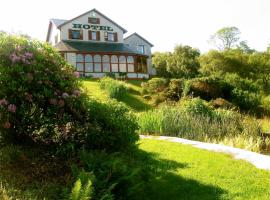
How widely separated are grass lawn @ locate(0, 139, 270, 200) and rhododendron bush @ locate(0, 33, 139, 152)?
2.57 ft

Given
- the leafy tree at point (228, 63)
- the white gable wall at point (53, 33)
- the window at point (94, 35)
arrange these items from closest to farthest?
1. the window at point (94, 35)
2. the white gable wall at point (53, 33)
3. the leafy tree at point (228, 63)

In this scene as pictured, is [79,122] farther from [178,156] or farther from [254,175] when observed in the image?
[254,175]

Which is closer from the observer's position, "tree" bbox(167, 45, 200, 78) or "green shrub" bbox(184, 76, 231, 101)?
"green shrub" bbox(184, 76, 231, 101)

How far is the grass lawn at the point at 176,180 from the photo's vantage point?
24.5 feet

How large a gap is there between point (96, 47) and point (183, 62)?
532 inches

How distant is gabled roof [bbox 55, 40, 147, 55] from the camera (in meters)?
45.4

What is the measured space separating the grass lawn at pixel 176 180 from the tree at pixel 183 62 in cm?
4288

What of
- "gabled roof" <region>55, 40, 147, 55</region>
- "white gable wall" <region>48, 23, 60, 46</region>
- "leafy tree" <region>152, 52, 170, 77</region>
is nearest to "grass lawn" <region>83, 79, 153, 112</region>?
"gabled roof" <region>55, 40, 147, 55</region>

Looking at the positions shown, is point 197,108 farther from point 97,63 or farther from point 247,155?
point 97,63

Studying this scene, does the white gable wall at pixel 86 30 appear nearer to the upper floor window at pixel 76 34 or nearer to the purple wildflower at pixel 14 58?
the upper floor window at pixel 76 34

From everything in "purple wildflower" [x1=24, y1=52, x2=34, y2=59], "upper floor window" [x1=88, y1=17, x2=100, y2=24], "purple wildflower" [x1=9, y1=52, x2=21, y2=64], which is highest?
"upper floor window" [x1=88, y1=17, x2=100, y2=24]

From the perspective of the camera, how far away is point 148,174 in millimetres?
8320

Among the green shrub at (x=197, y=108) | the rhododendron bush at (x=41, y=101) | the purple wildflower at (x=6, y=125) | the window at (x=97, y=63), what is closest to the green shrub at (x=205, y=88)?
the green shrub at (x=197, y=108)

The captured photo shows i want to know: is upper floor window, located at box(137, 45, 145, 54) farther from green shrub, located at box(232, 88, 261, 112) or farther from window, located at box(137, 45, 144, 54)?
green shrub, located at box(232, 88, 261, 112)
